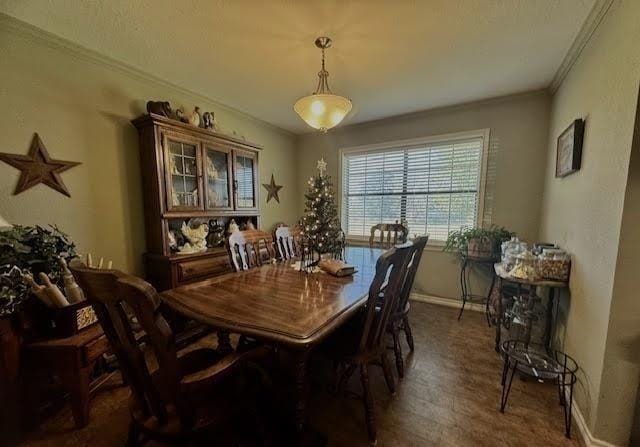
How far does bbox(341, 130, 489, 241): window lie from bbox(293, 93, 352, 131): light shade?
5.95 feet

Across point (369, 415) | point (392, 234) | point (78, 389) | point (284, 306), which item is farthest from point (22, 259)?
point (392, 234)

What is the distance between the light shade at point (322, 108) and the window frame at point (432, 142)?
1.77 m

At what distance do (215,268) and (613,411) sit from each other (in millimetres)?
2932

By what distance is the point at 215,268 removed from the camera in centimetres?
263

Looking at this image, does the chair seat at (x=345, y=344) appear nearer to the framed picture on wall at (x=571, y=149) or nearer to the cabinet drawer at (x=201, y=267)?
the cabinet drawer at (x=201, y=267)

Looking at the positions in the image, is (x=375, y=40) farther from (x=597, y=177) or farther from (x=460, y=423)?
(x=460, y=423)

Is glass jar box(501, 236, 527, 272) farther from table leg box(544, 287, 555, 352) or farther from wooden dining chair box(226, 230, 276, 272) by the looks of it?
wooden dining chair box(226, 230, 276, 272)

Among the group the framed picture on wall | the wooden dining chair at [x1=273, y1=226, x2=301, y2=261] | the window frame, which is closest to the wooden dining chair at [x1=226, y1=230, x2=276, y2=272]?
the wooden dining chair at [x1=273, y1=226, x2=301, y2=261]

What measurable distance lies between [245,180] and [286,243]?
3.56 ft

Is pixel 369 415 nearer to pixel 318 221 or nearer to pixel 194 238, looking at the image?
pixel 318 221

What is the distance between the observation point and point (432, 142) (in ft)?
10.7

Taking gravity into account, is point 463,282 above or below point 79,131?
below

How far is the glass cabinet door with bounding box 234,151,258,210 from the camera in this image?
3.04 metres

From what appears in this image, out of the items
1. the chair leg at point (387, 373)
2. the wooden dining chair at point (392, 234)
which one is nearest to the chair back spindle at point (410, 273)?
the chair leg at point (387, 373)
